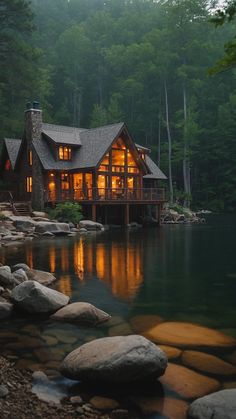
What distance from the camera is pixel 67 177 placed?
127ft

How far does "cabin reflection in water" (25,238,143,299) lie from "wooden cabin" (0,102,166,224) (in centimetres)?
1326

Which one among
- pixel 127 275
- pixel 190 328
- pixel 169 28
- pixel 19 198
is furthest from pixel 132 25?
pixel 190 328

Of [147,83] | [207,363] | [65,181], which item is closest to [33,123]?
[65,181]

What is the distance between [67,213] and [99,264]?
16.8 meters

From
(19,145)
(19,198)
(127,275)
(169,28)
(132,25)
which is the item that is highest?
(132,25)

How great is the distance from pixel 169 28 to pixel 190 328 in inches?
2334

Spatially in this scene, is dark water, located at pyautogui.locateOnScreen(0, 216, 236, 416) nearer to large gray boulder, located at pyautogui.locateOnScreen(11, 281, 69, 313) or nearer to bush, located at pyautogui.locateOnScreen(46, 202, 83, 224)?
large gray boulder, located at pyautogui.locateOnScreen(11, 281, 69, 313)

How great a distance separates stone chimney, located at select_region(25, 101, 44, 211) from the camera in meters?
36.8

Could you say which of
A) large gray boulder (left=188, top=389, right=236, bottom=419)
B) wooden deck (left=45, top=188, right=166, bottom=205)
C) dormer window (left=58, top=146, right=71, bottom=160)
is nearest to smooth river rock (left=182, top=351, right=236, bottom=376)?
large gray boulder (left=188, top=389, right=236, bottom=419)

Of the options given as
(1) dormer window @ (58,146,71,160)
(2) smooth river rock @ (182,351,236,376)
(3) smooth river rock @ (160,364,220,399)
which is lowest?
(2) smooth river rock @ (182,351,236,376)

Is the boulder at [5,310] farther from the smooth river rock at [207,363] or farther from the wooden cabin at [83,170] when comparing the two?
the wooden cabin at [83,170]

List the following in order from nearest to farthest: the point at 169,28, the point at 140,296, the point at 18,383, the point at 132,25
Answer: the point at 18,383 < the point at 140,296 < the point at 169,28 < the point at 132,25

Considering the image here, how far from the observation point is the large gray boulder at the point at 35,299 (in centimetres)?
964

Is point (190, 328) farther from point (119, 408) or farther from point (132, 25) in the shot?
point (132, 25)
